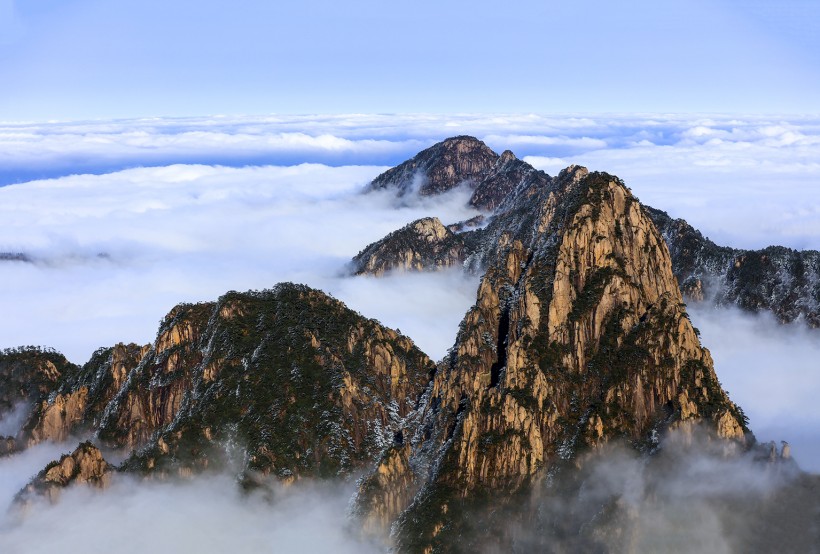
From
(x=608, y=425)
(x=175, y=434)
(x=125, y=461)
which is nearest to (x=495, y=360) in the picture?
(x=608, y=425)

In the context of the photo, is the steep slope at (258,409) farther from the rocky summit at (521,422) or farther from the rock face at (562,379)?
the rock face at (562,379)

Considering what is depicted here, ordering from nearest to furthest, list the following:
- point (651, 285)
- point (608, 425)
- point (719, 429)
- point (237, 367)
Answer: point (719, 429)
point (608, 425)
point (651, 285)
point (237, 367)

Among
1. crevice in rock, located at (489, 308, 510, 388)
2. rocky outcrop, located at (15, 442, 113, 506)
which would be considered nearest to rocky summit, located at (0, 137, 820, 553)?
rocky outcrop, located at (15, 442, 113, 506)

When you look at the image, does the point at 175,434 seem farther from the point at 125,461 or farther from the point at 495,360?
the point at 495,360

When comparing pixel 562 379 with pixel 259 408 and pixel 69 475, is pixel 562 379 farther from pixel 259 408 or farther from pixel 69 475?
pixel 69 475

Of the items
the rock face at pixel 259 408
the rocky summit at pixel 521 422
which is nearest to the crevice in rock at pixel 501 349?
the rocky summit at pixel 521 422

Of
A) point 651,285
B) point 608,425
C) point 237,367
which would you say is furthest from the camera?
point 237,367

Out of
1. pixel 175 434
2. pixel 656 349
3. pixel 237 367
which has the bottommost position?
pixel 175 434
